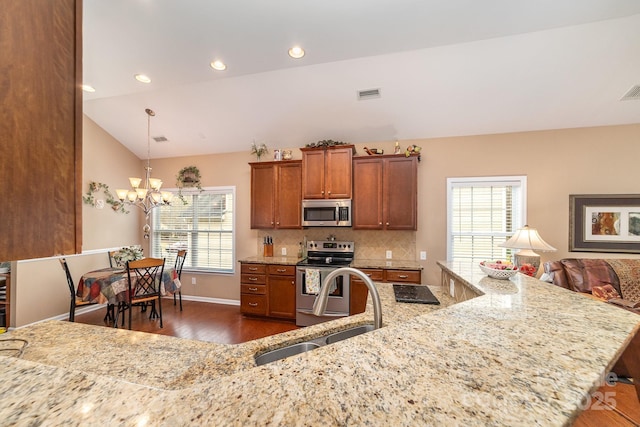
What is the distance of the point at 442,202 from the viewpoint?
384 cm

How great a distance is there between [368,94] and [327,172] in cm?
121

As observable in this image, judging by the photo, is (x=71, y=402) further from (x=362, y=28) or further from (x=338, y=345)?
(x=362, y=28)

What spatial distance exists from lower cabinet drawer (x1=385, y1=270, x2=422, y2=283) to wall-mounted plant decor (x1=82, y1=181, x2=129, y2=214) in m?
5.05

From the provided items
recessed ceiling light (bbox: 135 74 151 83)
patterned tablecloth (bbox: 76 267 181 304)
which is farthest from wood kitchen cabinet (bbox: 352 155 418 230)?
patterned tablecloth (bbox: 76 267 181 304)

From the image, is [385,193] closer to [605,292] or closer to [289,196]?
[289,196]

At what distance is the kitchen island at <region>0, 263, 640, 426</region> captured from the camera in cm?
46

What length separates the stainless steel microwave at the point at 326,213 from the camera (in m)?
3.71

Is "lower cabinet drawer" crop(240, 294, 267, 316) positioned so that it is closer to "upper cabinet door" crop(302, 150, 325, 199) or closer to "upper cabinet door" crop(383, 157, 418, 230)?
"upper cabinet door" crop(302, 150, 325, 199)

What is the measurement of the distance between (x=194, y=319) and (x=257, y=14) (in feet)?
13.5

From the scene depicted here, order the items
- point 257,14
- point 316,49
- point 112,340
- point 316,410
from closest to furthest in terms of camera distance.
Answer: point 316,410 < point 112,340 < point 257,14 < point 316,49

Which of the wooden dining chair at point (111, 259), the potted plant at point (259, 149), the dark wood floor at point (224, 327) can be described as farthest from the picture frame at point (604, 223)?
the wooden dining chair at point (111, 259)

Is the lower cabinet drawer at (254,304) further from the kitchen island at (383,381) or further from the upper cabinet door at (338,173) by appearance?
the kitchen island at (383,381)

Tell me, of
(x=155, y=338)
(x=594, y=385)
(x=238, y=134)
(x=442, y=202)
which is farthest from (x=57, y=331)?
(x=442, y=202)

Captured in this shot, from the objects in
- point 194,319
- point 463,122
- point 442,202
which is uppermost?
point 463,122
